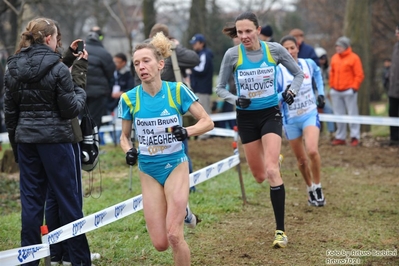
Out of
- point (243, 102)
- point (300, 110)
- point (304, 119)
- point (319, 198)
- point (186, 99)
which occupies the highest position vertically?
point (186, 99)

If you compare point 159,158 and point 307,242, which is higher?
point 159,158

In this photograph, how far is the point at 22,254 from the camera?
192 inches

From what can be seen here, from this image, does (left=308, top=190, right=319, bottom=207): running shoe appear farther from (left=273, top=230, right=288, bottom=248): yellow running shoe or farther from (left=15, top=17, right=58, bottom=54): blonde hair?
(left=15, top=17, right=58, bottom=54): blonde hair

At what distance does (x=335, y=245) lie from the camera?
23.0ft

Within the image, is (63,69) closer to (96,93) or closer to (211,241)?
(211,241)

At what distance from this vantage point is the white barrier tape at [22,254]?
4.72 m

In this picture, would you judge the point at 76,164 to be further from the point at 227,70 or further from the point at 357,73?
the point at 357,73

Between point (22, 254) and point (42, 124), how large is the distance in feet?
4.11

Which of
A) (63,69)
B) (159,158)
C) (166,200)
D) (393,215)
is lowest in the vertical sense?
(393,215)

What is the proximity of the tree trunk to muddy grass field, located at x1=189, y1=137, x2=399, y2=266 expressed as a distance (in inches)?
188

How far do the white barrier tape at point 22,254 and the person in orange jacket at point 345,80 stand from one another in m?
10.7

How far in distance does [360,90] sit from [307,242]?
1034cm

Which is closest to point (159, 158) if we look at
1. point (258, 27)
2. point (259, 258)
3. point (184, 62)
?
point (259, 258)

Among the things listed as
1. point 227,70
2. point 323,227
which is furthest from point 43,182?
point 323,227
